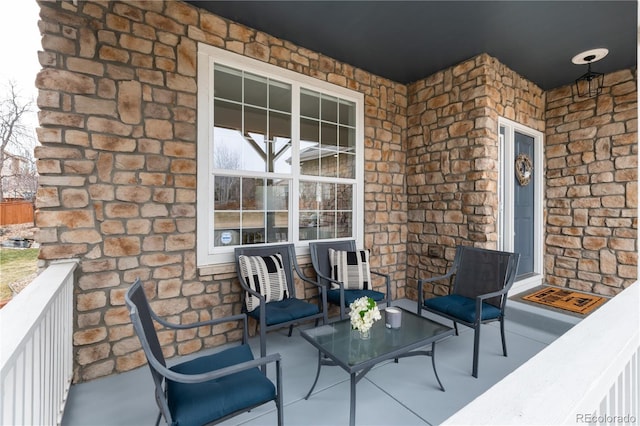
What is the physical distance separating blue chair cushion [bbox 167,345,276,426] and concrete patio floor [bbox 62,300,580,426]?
1.71 feet

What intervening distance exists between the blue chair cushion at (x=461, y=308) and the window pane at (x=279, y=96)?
2544 millimetres

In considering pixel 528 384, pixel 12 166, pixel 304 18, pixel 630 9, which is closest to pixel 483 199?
pixel 630 9

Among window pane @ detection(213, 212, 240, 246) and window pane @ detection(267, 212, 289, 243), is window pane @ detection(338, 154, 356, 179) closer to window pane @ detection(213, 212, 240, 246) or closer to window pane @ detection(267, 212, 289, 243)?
window pane @ detection(267, 212, 289, 243)

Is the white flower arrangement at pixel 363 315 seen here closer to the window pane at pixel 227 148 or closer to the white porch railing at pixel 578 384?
the white porch railing at pixel 578 384

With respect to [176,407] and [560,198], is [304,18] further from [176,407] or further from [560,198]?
[560,198]

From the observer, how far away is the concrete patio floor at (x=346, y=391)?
1.89 meters

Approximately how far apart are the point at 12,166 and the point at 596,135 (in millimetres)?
6092

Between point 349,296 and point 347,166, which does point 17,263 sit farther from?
point 347,166

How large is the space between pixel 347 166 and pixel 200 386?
2.92 meters

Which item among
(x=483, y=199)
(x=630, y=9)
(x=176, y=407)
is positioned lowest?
(x=176, y=407)

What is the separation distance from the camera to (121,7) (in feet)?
7.74

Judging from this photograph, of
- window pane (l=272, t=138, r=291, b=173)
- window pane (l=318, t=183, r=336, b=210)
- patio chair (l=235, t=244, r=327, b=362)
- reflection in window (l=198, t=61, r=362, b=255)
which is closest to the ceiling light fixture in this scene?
reflection in window (l=198, t=61, r=362, b=255)

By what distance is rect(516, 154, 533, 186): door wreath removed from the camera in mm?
4016

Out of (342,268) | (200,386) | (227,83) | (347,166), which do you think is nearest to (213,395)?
(200,386)
